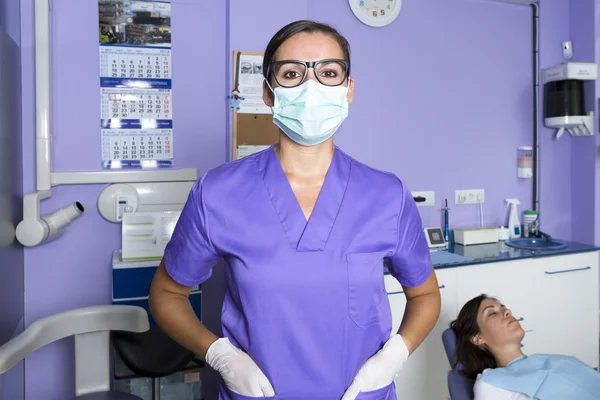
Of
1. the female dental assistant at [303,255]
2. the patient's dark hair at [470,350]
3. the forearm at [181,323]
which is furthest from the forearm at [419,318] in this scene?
the patient's dark hair at [470,350]

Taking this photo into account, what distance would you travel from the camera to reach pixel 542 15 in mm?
2850

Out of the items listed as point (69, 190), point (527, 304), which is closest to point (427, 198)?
point (527, 304)

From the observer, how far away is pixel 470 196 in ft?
9.02

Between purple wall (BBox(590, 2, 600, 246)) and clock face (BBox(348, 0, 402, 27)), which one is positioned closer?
clock face (BBox(348, 0, 402, 27))

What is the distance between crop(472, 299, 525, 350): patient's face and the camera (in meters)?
1.67

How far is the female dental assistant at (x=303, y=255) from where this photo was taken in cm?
91

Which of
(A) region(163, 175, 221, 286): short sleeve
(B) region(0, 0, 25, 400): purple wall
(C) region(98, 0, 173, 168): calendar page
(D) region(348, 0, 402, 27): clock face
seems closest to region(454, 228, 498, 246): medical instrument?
(D) region(348, 0, 402, 27): clock face

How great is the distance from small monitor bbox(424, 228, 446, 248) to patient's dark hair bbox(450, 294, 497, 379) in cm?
74

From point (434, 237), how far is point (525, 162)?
0.82 metres

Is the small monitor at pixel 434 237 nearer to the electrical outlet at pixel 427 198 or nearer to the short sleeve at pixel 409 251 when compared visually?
the electrical outlet at pixel 427 198

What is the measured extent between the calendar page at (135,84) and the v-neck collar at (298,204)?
1292 mm

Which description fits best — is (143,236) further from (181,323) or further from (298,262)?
(298,262)

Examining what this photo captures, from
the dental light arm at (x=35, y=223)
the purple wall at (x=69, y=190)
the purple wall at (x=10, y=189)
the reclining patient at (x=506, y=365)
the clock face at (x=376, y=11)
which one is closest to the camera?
the reclining patient at (x=506, y=365)

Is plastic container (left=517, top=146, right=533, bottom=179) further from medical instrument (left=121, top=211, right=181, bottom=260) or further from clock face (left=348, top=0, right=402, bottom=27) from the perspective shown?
medical instrument (left=121, top=211, right=181, bottom=260)
